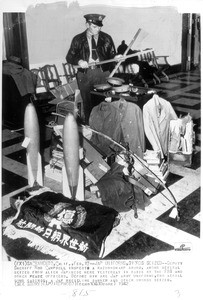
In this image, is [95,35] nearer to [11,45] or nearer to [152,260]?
[11,45]

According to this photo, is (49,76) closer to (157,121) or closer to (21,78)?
(21,78)

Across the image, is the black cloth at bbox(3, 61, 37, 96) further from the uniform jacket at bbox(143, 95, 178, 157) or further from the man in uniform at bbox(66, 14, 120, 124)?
the uniform jacket at bbox(143, 95, 178, 157)

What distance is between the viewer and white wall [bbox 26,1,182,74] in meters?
5.45

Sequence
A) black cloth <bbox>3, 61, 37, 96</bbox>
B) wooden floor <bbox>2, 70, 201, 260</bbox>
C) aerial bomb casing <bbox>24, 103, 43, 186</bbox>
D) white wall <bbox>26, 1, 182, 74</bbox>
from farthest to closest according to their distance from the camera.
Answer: white wall <bbox>26, 1, 182, 74</bbox>, black cloth <bbox>3, 61, 37, 96</bbox>, aerial bomb casing <bbox>24, 103, 43, 186</bbox>, wooden floor <bbox>2, 70, 201, 260</bbox>

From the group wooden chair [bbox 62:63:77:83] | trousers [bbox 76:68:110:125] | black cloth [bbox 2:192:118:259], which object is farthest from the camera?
wooden chair [bbox 62:63:77:83]

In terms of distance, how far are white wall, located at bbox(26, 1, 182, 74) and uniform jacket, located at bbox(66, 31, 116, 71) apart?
0.79 metres

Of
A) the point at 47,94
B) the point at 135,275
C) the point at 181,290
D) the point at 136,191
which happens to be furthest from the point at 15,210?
the point at 47,94

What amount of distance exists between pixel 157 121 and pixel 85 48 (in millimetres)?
1407

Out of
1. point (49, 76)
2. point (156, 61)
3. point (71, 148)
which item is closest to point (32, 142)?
point (71, 148)

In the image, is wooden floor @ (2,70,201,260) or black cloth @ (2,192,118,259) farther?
wooden floor @ (2,70,201,260)

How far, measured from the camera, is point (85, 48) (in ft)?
12.7

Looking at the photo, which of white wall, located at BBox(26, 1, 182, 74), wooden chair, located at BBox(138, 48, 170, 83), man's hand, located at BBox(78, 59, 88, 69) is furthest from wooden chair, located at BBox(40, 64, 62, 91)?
wooden chair, located at BBox(138, 48, 170, 83)

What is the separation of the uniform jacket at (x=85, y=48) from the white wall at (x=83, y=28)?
0.79 metres

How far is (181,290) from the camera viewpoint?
1.84m
